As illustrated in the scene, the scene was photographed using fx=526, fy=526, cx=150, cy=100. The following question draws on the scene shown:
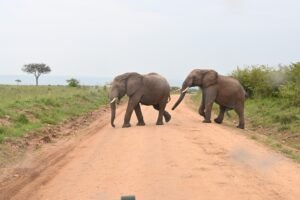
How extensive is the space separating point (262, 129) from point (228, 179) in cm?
1275

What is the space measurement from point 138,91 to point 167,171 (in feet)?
29.4

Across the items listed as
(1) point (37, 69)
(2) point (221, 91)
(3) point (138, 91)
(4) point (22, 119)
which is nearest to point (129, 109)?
(3) point (138, 91)

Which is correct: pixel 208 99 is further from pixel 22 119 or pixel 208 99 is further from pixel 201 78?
pixel 22 119

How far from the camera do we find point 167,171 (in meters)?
9.93

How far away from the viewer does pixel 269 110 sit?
82.3 ft

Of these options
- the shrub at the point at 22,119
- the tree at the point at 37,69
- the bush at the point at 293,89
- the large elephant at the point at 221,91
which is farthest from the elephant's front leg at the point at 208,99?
the tree at the point at 37,69

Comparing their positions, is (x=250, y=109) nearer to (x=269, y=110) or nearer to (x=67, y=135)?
(x=269, y=110)

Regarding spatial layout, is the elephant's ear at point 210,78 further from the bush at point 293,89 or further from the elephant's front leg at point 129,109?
the bush at point 293,89

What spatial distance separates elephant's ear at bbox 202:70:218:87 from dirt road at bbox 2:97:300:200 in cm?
566

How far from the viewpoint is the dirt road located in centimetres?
843

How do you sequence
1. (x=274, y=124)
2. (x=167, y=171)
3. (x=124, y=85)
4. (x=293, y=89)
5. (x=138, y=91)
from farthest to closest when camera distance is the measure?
(x=293, y=89) → (x=274, y=124) → (x=138, y=91) → (x=124, y=85) → (x=167, y=171)

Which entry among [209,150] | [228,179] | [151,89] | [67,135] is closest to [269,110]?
[151,89]

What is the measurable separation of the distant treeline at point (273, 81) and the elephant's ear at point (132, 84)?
8300 millimetres

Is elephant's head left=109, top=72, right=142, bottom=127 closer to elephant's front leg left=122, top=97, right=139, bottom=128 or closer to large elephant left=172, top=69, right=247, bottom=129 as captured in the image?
elephant's front leg left=122, top=97, right=139, bottom=128
